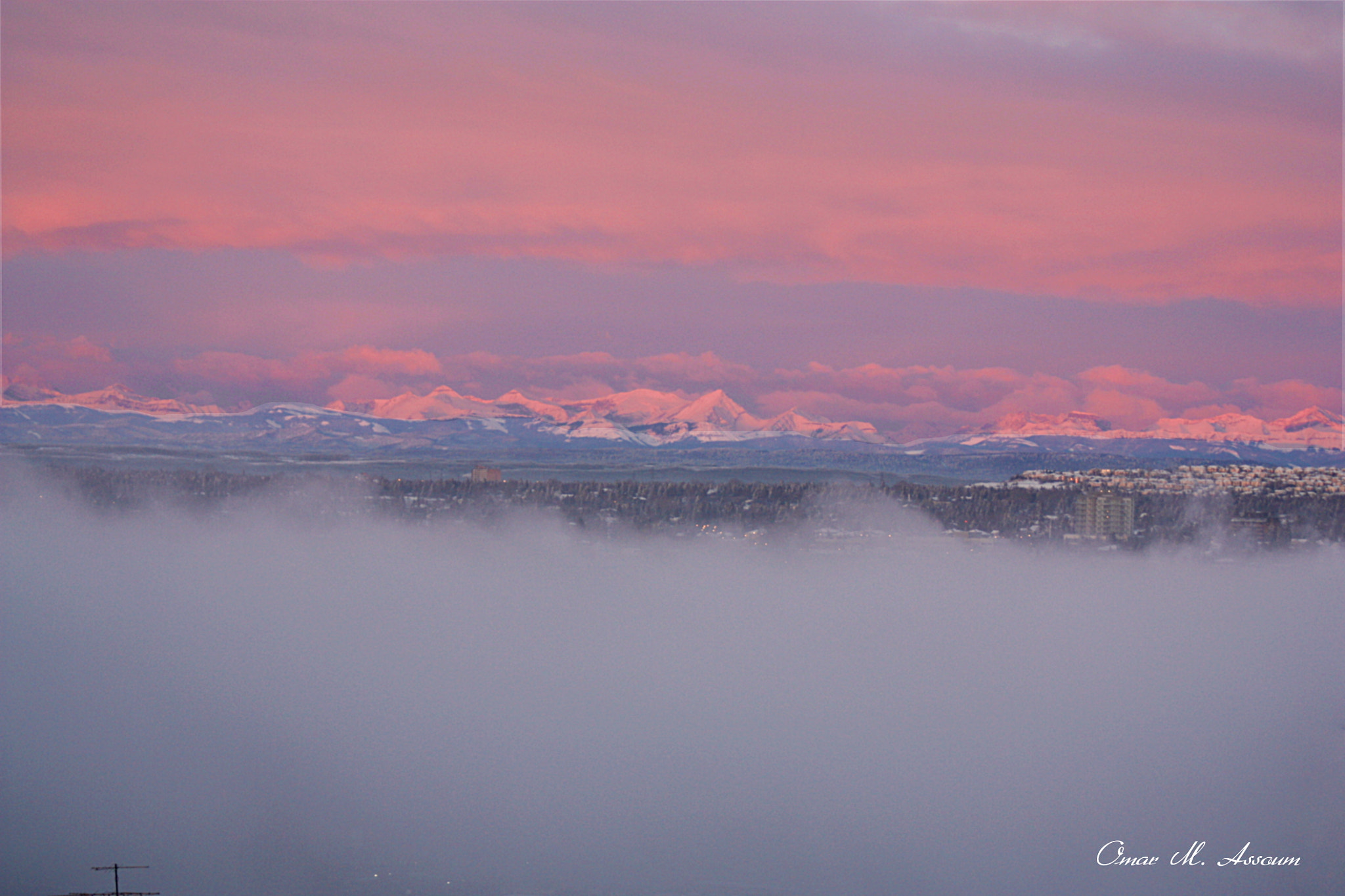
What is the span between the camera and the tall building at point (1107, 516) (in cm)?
12556

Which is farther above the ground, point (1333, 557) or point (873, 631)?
point (1333, 557)

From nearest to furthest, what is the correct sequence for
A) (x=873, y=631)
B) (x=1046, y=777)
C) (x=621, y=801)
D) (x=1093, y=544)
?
(x=621, y=801) < (x=1046, y=777) < (x=1093, y=544) < (x=873, y=631)

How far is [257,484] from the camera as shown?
5276 inches

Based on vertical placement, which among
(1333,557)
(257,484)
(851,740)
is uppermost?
(257,484)

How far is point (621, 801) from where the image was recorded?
8544 centimetres

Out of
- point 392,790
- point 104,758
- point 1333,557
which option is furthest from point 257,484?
point 1333,557

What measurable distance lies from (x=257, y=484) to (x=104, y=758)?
4116cm

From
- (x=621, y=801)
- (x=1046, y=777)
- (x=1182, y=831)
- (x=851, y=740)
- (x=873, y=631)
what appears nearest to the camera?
(x=1182, y=831)

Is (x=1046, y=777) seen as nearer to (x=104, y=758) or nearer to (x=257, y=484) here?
(x=104, y=758)

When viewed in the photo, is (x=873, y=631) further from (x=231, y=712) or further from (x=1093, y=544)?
(x=231, y=712)

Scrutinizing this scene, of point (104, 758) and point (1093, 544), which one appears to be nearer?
point (104, 758)

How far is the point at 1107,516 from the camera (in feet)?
414

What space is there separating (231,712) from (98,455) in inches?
1029

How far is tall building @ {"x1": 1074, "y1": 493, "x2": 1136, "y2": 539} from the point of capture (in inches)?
4943
